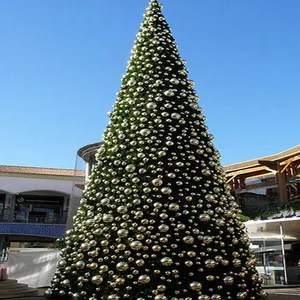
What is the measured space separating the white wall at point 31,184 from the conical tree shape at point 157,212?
27.2 meters

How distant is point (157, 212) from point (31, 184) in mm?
29913

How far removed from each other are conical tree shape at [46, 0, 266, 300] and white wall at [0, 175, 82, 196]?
27247 millimetres

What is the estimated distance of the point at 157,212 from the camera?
452 centimetres

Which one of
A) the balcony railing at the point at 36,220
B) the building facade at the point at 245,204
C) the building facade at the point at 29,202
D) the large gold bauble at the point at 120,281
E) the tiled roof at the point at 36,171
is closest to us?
the large gold bauble at the point at 120,281

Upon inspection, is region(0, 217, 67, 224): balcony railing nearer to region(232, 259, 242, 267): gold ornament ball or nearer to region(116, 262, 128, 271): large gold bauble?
region(116, 262, 128, 271): large gold bauble

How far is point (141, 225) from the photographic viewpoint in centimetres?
447

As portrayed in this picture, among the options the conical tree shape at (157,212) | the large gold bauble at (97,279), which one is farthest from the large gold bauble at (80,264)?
the large gold bauble at (97,279)

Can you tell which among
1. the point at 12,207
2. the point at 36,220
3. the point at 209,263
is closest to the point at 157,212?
the point at 209,263

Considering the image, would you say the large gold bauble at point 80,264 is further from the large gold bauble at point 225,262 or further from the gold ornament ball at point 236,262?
the gold ornament ball at point 236,262

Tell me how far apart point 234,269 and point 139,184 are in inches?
66.0

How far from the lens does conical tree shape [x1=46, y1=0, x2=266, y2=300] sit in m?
4.28

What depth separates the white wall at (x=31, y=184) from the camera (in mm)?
31812

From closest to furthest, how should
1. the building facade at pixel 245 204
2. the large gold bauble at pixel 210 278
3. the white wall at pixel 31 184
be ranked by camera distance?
1. the large gold bauble at pixel 210 278
2. the building facade at pixel 245 204
3. the white wall at pixel 31 184

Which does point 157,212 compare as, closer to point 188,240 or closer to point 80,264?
point 188,240
